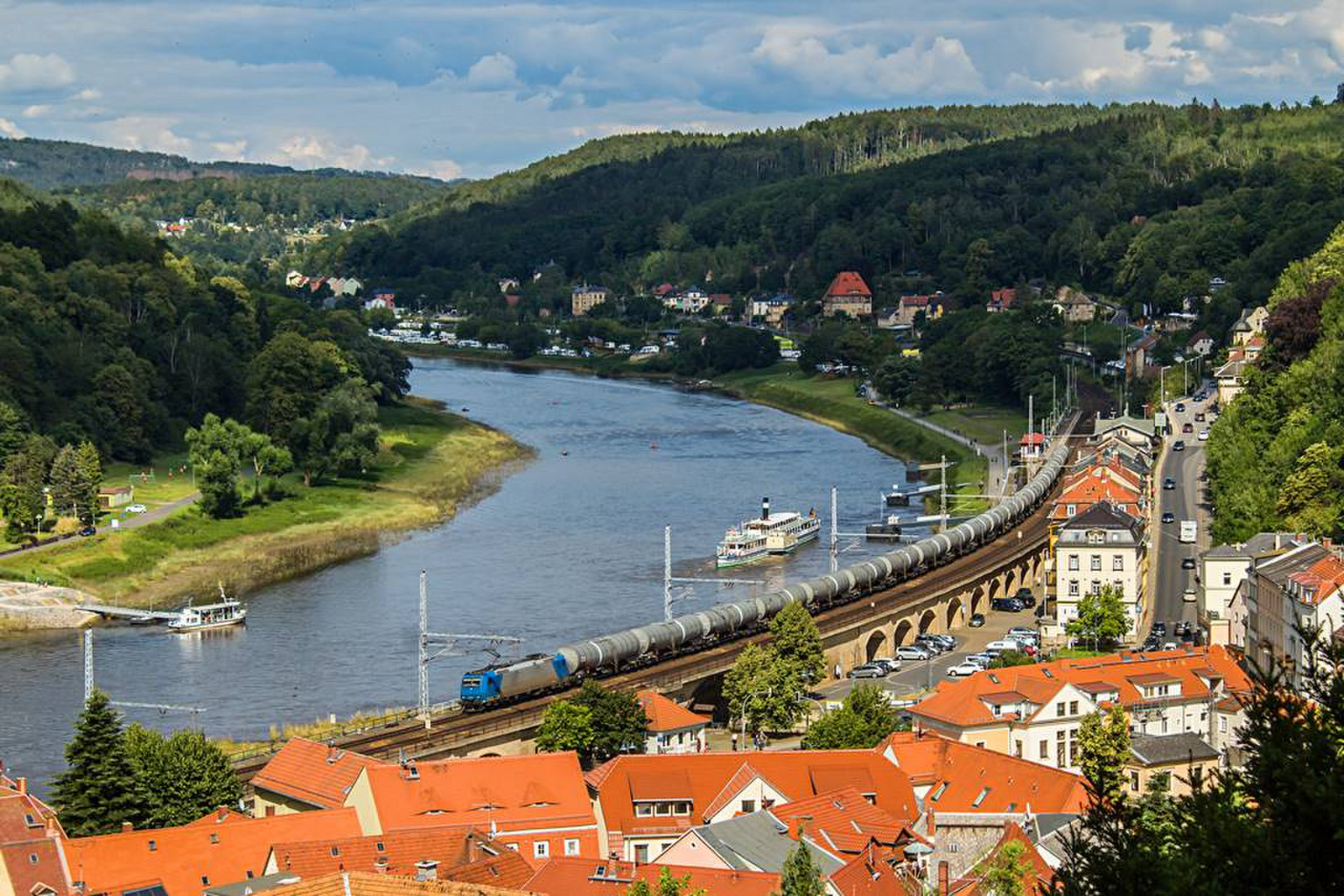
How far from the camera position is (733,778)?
39.0 meters

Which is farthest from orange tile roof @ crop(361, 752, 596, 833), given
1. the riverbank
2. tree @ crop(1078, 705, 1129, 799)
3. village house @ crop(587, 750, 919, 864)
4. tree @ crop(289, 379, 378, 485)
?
tree @ crop(289, 379, 378, 485)

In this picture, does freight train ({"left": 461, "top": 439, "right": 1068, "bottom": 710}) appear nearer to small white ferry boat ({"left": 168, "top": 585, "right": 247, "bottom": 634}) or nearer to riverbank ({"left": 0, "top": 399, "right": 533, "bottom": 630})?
small white ferry boat ({"left": 168, "top": 585, "right": 247, "bottom": 634})

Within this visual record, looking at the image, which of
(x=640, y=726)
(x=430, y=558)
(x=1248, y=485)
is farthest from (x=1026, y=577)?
(x=640, y=726)

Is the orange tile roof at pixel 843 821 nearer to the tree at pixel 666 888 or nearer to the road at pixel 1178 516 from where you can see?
the tree at pixel 666 888

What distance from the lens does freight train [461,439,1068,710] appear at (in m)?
50.3

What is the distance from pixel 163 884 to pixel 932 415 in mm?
95215

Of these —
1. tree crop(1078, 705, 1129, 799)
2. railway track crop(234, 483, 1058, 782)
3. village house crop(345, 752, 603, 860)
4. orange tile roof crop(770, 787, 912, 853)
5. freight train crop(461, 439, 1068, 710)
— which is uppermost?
tree crop(1078, 705, 1129, 799)

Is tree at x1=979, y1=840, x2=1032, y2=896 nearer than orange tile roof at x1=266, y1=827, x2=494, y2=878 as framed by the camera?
Yes

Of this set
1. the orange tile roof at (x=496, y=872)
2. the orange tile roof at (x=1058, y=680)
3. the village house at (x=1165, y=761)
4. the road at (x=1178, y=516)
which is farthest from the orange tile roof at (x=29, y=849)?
the road at (x=1178, y=516)

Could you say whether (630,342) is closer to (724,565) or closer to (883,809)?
(724,565)

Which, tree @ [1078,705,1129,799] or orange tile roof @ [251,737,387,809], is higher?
tree @ [1078,705,1129,799]

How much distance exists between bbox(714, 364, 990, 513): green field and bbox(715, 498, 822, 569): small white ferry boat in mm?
9354

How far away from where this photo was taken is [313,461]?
98.4m

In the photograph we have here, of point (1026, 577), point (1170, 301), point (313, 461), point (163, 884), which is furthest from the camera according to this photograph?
point (1170, 301)
